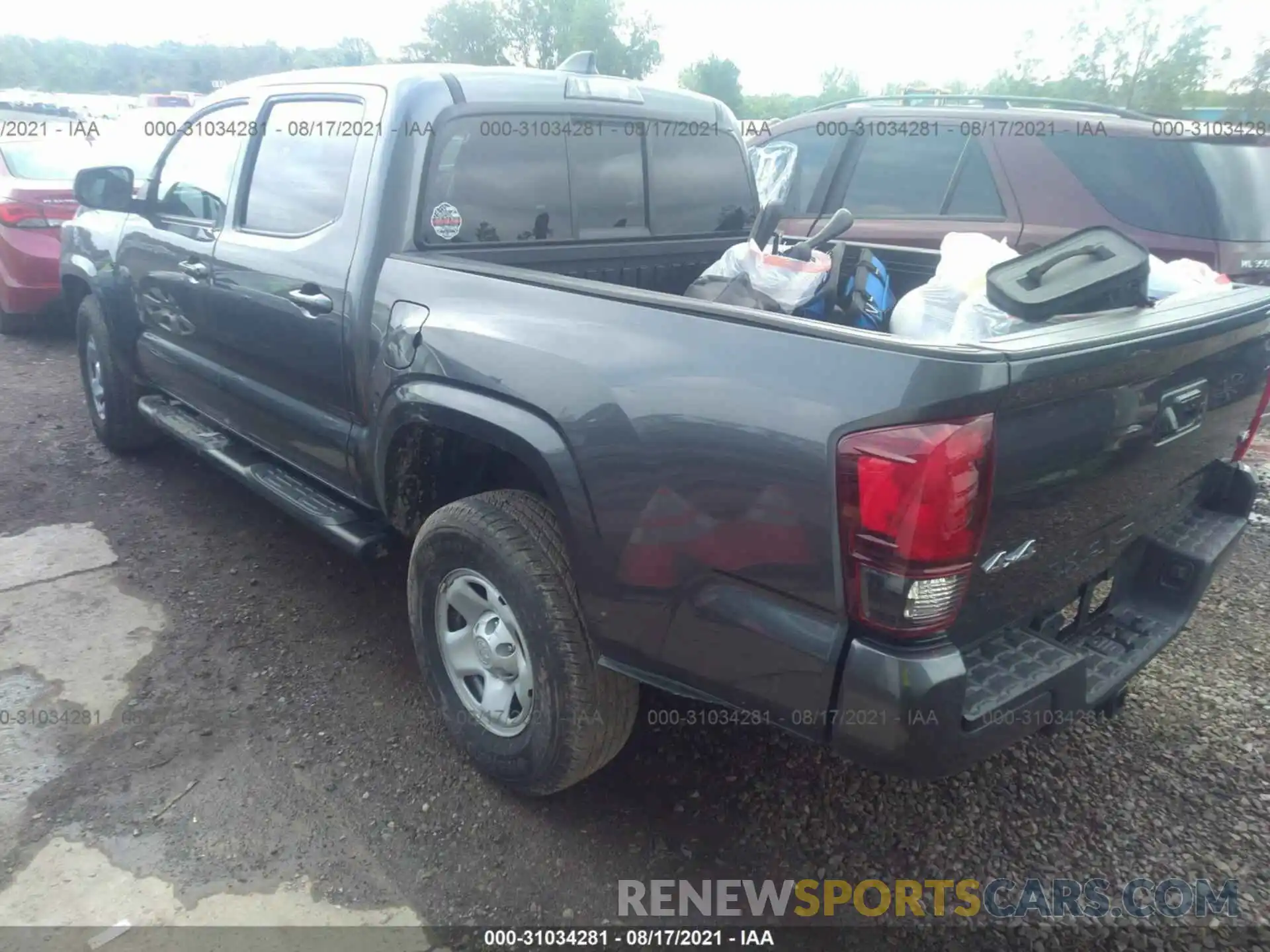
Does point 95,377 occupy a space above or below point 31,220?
below

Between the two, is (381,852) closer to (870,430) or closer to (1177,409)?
(870,430)

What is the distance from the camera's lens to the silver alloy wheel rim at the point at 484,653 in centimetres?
244

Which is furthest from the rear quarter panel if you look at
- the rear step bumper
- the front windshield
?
the front windshield

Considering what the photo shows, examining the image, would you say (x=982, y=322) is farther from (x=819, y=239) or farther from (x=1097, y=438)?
(x=819, y=239)

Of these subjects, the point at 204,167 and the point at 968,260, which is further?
the point at 204,167

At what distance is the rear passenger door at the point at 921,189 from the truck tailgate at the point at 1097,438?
2671 millimetres

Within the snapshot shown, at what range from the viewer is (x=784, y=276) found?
8.57ft

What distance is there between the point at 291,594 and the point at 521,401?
6.30ft

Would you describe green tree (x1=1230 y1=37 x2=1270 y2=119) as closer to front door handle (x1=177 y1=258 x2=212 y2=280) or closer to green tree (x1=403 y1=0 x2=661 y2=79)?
front door handle (x1=177 y1=258 x2=212 y2=280)

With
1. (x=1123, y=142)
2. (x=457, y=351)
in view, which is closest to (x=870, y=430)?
(x=457, y=351)

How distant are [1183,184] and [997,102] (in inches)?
67.3

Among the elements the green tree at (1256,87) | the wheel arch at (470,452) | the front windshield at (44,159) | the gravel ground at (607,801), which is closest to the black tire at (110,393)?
the gravel ground at (607,801)

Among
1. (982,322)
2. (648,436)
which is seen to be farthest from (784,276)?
(648,436)

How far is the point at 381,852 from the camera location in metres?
2.38
